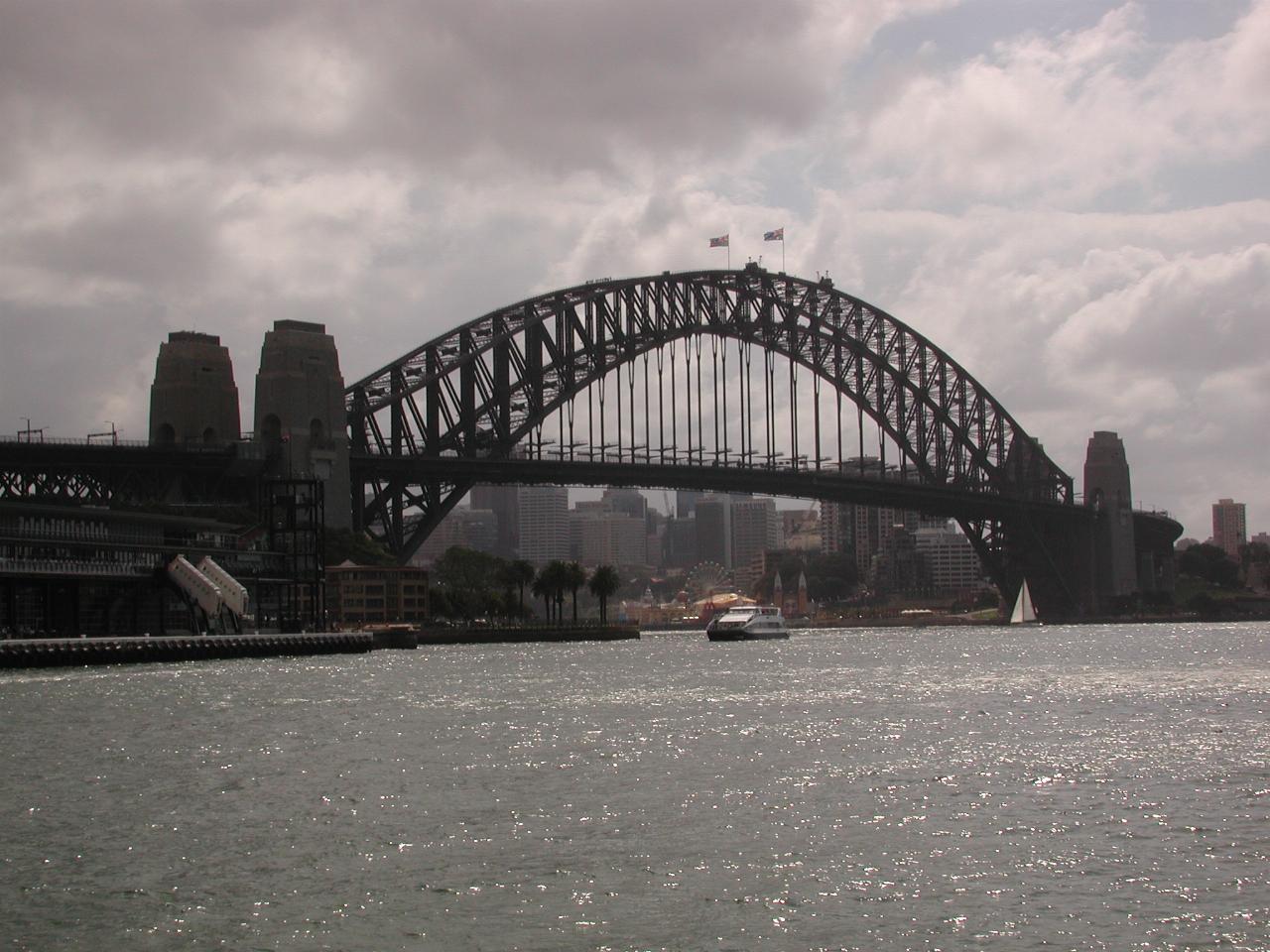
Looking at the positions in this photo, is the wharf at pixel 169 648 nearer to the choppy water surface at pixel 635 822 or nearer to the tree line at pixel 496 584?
the choppy water surface at pixel 635 822

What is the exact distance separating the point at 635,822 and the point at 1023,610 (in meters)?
123

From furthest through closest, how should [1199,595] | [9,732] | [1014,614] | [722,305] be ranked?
[1199,595]
[1014,614]
[722,305]
[9,732]

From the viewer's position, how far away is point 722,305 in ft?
424

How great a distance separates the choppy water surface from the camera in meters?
19.6

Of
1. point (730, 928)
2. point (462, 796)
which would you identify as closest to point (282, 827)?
point (462, 796)

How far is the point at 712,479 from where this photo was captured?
388ft

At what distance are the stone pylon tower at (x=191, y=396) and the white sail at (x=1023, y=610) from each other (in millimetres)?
67922

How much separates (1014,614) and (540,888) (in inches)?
5087

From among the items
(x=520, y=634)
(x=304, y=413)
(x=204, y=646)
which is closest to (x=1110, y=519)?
(x=520, y=634)

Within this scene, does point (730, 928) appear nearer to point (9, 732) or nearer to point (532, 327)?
point (9, 732)

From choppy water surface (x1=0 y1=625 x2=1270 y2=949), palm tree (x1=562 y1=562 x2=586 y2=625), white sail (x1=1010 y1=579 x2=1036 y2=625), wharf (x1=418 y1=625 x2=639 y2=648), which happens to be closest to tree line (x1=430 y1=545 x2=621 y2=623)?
palm tree (x1=562 y1=562 x2=586 y2=625)

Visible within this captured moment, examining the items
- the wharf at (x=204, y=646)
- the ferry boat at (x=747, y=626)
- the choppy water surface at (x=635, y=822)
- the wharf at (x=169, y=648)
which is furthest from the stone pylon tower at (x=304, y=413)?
the choppy water surface at (x=635, y=822)

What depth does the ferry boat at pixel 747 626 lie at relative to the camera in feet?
375

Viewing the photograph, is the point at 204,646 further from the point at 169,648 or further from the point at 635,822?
the point at 635,822
